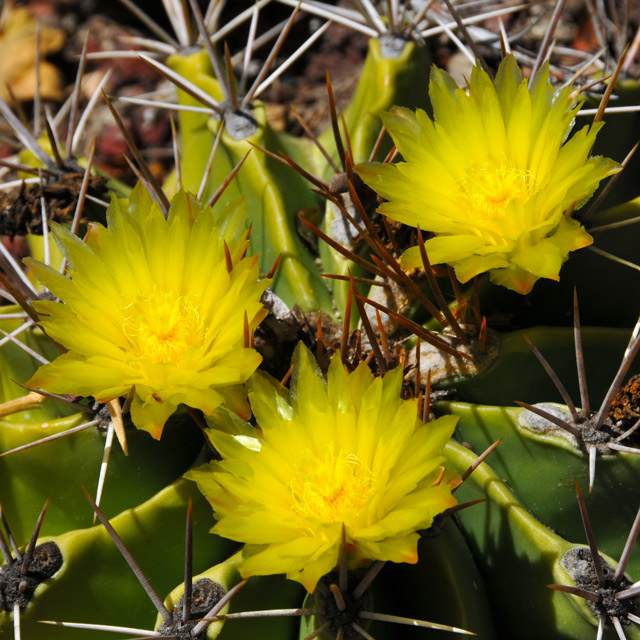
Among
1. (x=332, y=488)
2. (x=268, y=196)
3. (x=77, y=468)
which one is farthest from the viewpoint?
(x=268, y=196)

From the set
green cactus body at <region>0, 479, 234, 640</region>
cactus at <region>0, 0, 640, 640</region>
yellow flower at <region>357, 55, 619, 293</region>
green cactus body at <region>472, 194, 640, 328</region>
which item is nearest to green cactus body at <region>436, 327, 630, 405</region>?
cactus at <region>0, 0, 640, 640</region>

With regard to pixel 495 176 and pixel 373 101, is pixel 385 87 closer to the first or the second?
pixel 373 101

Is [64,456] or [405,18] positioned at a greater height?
[405,18]

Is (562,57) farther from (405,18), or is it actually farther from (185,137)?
(185,137)

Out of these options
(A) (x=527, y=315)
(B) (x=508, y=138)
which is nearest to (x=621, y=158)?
(A) (x=527, y=315)

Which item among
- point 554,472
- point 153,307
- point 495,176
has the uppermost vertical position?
point 495,176

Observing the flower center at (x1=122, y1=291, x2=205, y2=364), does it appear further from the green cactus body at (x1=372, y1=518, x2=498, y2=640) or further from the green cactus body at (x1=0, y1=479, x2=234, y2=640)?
the green cactus body at (x1=372, y1=518, x2=498, y2=640)

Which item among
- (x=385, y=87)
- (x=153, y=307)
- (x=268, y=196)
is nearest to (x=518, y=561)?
(x=153, y=307)
